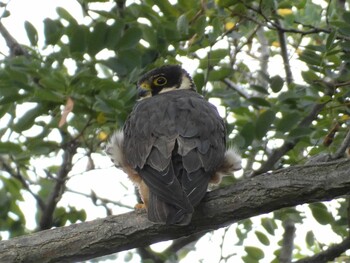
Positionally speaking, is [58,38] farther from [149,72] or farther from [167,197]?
[167,197]

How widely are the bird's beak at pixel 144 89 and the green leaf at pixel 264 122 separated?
79 centimetres

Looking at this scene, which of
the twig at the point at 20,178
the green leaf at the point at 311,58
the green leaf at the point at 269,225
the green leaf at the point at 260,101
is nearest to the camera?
the green leaf at the point at 311,58

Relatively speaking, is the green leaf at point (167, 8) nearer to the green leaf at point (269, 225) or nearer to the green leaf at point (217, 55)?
the green leaf at point (217, 55)

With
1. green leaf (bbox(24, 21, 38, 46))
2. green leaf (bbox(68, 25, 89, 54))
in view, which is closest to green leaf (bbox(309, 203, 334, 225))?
green leaf (bbox(68, 25, 89, 54))

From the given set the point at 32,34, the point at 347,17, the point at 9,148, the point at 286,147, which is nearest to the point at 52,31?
the point at 32,34

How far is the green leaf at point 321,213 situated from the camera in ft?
18.5

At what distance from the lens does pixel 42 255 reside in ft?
14.3

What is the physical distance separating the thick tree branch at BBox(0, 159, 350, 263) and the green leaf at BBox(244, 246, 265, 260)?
1.59 meters

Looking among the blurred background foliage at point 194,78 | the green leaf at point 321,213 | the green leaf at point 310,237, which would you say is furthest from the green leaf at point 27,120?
the green leaf at point 310,237

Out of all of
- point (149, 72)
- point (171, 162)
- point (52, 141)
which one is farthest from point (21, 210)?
point (171, 162)

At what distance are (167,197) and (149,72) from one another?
1.70m

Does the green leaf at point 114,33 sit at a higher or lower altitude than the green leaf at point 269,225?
higher

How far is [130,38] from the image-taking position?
5.69 m

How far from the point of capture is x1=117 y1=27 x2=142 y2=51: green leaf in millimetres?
5676
